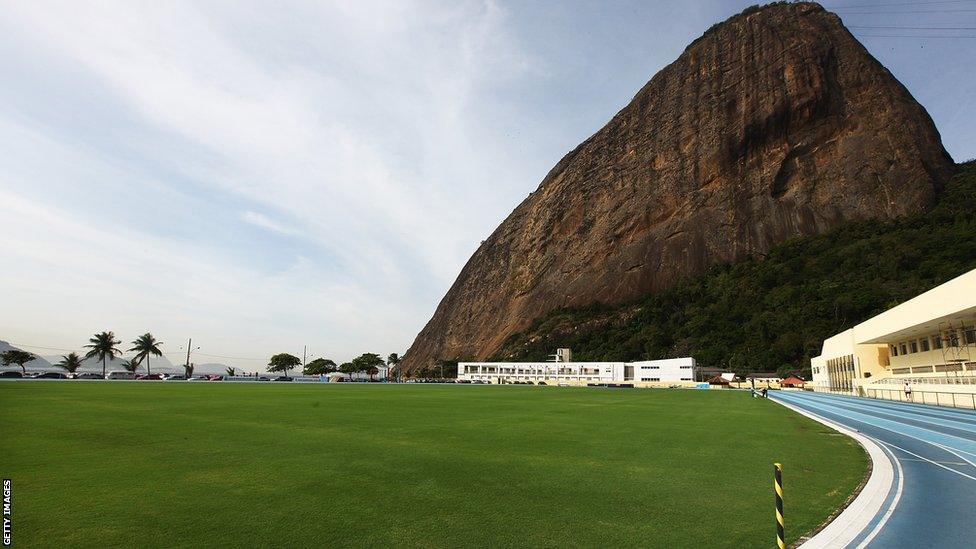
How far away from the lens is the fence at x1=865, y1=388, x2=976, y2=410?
96.0 ft

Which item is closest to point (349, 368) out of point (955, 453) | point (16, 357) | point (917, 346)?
point (16, 357)

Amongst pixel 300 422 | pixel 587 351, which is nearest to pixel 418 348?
pixel 587 351

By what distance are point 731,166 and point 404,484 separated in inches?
5535

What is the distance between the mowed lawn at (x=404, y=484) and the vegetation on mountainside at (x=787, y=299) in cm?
9236

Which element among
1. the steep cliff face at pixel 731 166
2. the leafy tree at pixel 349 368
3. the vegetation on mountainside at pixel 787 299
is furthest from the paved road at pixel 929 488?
the leafy tree at pixel 349 368

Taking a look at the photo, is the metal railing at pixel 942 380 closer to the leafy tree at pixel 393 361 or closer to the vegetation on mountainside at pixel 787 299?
the vegetation on mountainside at pixel 787 299

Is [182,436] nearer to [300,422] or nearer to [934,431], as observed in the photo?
[300,422]

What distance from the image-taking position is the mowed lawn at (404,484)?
21.5 ft

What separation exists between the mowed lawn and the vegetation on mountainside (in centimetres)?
9236

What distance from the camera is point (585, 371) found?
4230 inches

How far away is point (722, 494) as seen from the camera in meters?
8.86

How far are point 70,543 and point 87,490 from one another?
272 cm

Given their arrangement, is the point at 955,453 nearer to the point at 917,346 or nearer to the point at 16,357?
the point at 917,346

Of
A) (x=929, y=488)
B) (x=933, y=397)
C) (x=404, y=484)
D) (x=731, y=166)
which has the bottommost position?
(x=933, y=397)
